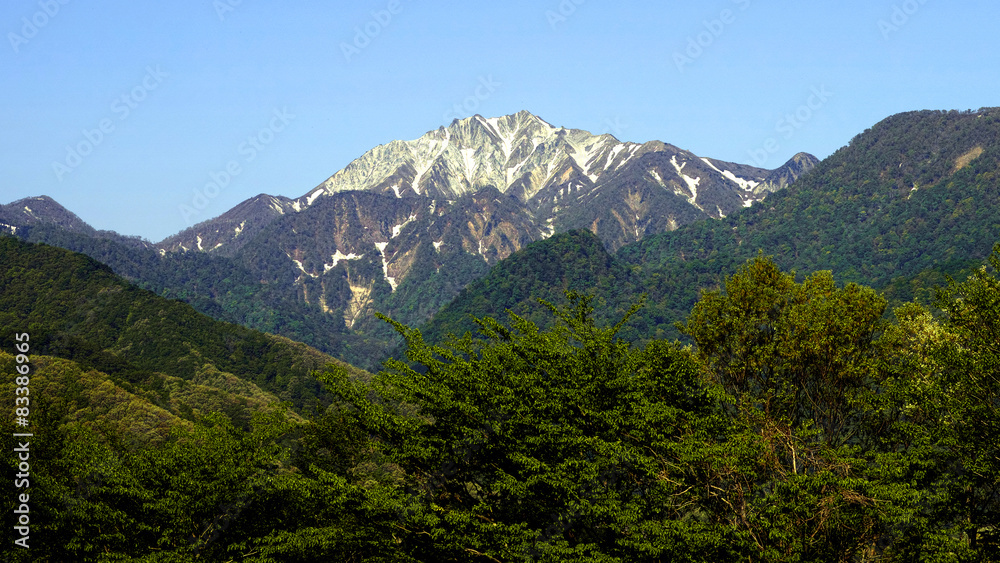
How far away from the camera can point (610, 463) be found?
28.9 metres

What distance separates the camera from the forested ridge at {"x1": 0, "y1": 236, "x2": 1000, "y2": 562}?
90.4 ft

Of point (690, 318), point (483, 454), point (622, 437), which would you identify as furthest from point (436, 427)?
point (690, 318)

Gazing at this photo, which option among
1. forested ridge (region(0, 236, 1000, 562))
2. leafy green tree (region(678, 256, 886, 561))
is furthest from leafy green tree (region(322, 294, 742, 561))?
leafy green tree (region(678, 256, 886, 561))

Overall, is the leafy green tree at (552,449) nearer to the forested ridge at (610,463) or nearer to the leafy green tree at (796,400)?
the forested ridge at (610,463)

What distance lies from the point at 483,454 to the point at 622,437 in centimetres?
554

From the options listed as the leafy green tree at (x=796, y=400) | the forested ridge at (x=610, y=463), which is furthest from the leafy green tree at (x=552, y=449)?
the leafy green tree at (x=796, y=400)

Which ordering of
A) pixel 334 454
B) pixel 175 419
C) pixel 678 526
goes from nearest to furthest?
pixel 678 526, pixel 334 454, pixel 175 419

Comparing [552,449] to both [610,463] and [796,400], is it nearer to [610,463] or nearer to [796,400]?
[610,463]

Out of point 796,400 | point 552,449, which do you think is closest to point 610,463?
point 552,449

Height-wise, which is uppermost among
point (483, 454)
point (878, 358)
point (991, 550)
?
point (878, 358)

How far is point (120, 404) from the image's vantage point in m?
101

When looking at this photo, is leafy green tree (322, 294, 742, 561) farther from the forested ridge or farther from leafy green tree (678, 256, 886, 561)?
leafy green tree (678, 256, 886, 561)

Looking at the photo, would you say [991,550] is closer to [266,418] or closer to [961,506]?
[961,506]

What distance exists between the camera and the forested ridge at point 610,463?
2755 centimetres
